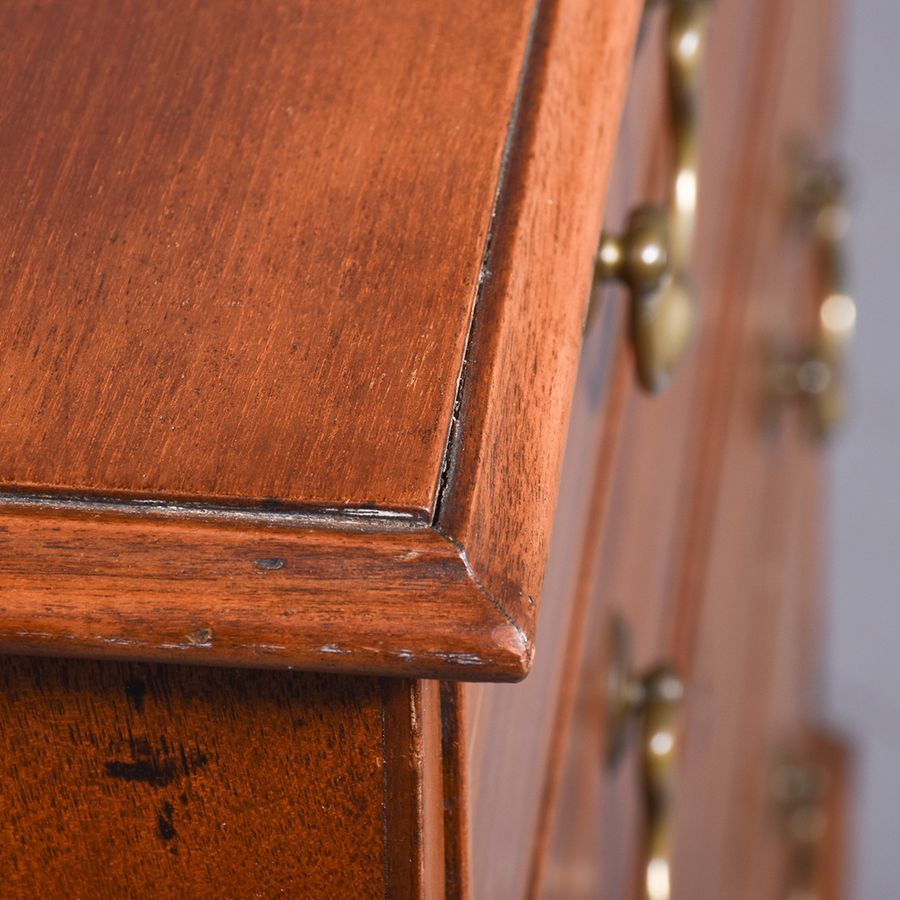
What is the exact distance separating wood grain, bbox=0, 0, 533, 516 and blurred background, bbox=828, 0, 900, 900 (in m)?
1.49

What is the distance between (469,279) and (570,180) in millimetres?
49

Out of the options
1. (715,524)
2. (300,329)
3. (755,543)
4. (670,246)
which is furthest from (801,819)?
(300,329)

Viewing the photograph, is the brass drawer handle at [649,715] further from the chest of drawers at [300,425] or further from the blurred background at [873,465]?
the blurred background at [873,465]

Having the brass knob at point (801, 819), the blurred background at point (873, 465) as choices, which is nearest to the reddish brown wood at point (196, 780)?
the brass knob at point (801, 819)

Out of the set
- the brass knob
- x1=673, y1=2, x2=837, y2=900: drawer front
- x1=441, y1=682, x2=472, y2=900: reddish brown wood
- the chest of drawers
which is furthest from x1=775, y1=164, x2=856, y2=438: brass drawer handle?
x1=441, y1=682, x2=472, y2=900: reddish brown wood

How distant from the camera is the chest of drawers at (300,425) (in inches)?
8.8

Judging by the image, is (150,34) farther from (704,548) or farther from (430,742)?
(704,548)

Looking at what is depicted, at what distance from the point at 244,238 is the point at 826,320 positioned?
0.66m

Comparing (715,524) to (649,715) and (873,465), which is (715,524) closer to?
(649,715)

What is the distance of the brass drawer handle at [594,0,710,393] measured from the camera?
0.33 m

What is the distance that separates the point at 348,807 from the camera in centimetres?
26

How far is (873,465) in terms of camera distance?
67.4 inches

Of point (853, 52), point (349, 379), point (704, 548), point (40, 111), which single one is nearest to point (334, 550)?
point (349, 379)

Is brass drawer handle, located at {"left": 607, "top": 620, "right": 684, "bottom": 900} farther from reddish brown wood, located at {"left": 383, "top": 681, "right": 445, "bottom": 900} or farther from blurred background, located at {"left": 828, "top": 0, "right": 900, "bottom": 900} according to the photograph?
blurred background, located at {"left": 828, "top": 0, "right": 900, "bottom": 900}
